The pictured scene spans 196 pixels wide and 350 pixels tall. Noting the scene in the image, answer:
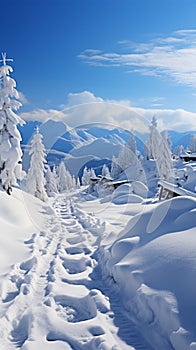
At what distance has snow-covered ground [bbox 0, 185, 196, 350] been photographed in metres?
4.84

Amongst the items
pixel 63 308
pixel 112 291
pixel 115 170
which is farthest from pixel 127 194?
pixel 115 170

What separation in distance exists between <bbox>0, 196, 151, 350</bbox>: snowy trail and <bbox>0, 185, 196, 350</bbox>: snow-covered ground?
2 centimetres

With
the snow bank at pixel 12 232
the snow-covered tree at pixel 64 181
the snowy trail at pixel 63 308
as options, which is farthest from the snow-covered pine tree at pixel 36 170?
the snow-covered tree at pixel 64 181

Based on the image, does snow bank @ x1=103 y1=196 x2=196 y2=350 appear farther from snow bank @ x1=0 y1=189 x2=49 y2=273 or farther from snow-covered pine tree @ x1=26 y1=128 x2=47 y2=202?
snow-covered pine tree @ x1=26 y1=128 x2=47 y2=202

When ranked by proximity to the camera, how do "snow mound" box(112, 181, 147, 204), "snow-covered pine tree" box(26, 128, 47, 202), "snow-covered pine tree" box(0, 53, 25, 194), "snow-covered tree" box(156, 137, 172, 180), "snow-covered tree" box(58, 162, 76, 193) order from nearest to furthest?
"snow-covered pine tree" box(0, 53, 25, 194) < "snow mound" box(112, 181, 147, 204) < "snow-covered pine tree" box(26, 128, 47, 202) < "snow-covered tree" box(156, 137, 172, 180) < "snow-covered tree" box(58, 162, 76, 193)

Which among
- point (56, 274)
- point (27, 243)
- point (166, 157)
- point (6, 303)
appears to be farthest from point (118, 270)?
point (166, 157)

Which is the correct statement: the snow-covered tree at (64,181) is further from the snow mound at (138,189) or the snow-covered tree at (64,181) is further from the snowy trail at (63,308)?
the snowy trail at (63,308)

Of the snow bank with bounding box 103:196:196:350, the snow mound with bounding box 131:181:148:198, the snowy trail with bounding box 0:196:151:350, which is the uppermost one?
the snow bank with bounding box 103:196:196:350

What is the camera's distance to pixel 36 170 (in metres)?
38.0

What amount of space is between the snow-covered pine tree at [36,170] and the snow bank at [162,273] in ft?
95.6

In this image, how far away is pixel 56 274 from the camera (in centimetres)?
812

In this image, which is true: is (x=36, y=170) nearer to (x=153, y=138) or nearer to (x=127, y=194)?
(x=127, y=194)

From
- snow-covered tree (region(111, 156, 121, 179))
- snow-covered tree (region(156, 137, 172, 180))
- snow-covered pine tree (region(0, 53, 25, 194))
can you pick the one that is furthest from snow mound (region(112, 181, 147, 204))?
snow-covered tree (region(111, 156, 121, 179))

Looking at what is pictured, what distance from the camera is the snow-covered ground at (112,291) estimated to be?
484cm
